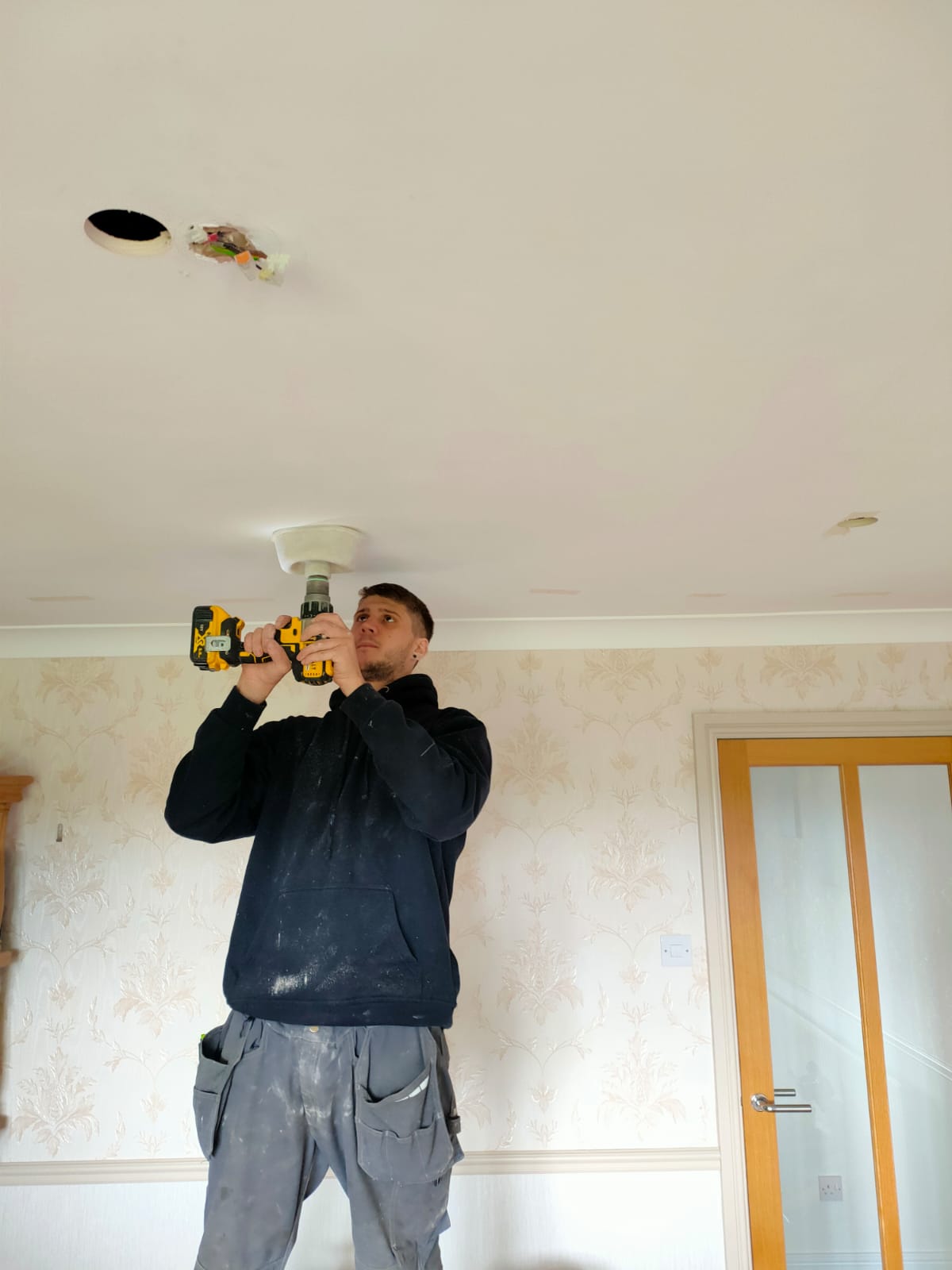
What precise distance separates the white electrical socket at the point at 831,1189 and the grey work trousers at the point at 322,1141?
128 centimetres

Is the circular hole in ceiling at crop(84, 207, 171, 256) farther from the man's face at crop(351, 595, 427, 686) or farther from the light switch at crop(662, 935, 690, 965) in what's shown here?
the light switch at crop(662, 935, 690, 965)

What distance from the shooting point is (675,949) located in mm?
2379

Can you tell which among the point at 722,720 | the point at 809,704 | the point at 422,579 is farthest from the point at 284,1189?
the point at 809,704

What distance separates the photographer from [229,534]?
171 centimetres

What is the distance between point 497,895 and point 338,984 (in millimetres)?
1001

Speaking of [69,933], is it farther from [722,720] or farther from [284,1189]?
[722,720]

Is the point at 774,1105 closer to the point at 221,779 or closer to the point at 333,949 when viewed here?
the point at 333,949

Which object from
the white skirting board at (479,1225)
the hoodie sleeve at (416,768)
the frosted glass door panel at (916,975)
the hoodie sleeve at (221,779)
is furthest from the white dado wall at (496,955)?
the hoodie sleeve at (416,768)

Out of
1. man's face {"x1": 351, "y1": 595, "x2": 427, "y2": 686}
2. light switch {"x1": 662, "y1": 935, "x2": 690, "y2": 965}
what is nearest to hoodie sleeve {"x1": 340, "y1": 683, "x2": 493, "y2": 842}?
man's face {"x1": 351, "y1": 595, "x2": 427, "y2": 686}

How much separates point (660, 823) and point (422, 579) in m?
0.98

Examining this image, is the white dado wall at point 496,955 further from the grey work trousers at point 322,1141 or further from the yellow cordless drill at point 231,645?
the yellow cordless drill at point 231,645

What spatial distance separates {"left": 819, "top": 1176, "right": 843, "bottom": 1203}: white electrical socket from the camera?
227cm

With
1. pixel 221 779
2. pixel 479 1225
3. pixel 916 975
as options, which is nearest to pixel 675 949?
pixel 916 975

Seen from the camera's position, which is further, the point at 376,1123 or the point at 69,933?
the point at 69,933
